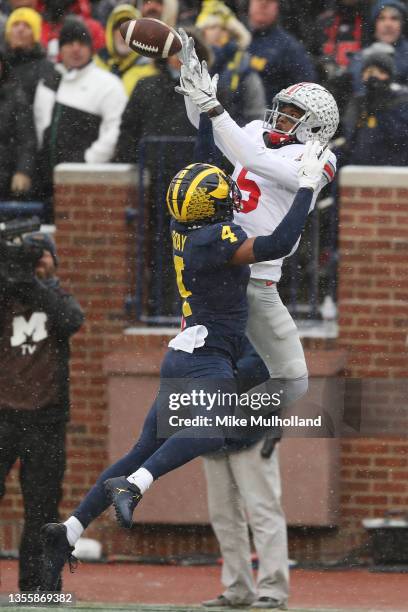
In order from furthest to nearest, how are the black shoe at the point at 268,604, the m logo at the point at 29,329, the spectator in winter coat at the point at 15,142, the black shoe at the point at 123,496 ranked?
the spectator in winter coat at the point at 15,142 → the m logo at the point at 29,329 → the black shoe at the point at 268,604 → the black shoe at the point at 123,496

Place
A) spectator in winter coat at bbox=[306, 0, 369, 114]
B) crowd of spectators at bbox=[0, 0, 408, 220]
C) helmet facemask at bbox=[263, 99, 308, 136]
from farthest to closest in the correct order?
spectator in winter coat at bbox=[306, 0, 369, 114] → crowd of spectators at bbox=[0, 0, 408, 220] → helmet facemask at bbox=[263, 99, 308, 136]

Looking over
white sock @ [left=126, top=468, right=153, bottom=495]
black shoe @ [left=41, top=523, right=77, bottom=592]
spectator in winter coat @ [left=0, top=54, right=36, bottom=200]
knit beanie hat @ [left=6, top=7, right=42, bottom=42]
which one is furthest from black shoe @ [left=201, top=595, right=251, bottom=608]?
knit beanie hat @ [left=6, top=7, right=42, bottom=42]

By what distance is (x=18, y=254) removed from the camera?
931 cm

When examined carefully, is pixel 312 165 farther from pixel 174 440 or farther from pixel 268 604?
pixel 268 604

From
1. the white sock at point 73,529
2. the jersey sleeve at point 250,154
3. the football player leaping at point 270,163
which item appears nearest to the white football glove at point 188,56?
the football player leaping at point 270,163

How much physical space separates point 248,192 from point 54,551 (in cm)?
188

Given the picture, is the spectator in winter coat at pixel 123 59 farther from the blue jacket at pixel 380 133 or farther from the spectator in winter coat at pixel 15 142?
the blue jacket at pixel 380 133

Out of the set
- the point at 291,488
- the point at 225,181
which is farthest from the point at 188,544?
the point at 225,181

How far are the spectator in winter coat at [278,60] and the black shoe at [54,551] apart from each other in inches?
150

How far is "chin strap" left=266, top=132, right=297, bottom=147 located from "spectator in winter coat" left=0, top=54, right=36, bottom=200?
319cm

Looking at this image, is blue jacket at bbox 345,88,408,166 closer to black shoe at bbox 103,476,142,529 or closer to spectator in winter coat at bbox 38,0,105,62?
spectator in winter coat at bbox 38,0,105,62

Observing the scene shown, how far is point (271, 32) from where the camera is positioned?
35.6ft

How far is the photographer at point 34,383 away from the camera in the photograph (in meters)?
9.37

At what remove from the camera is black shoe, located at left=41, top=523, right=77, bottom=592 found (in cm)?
772
